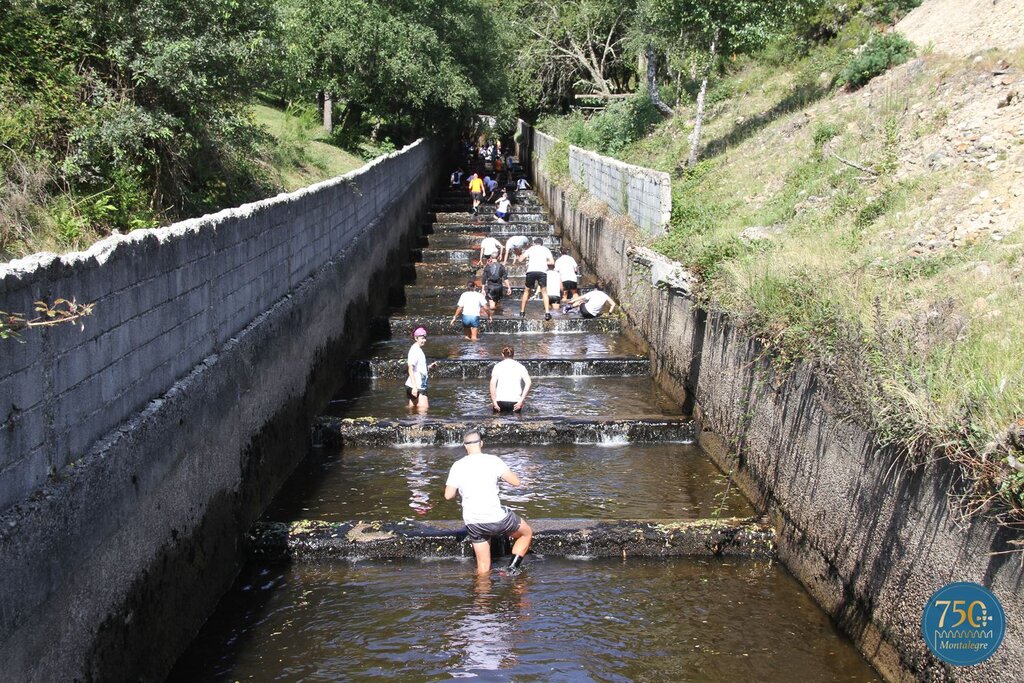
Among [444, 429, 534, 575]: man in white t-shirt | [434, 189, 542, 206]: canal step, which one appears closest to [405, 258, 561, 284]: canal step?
[434, 189, 542, 206]: canal step

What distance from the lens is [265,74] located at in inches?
695

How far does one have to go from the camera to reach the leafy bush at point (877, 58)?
2047cm

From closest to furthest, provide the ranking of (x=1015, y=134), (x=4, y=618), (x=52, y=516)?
1. (x=4, y=618)
2. (x=52, y=516)
3. (x=1015, y=134)

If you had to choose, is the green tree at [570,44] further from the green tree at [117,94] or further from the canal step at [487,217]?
the green tree at [117,94]

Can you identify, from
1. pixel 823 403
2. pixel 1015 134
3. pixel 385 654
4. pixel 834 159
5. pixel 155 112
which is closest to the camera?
pixel 385 654

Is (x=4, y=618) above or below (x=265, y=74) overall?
below

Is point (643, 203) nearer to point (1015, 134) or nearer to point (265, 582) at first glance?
point (1015, 134)

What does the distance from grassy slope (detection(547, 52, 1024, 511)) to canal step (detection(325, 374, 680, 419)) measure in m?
2.20

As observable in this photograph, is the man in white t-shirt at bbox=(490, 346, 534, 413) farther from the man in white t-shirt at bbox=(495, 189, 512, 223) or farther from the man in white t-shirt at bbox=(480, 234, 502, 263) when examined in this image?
the man in white t-shirt at bbox=(495, 189, 512, 223)

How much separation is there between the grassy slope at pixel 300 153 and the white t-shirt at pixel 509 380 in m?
10.4

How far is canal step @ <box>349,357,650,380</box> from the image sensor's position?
669 inches

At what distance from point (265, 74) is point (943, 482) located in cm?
1377

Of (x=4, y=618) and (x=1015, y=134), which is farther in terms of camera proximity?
(x=1015, y=134)

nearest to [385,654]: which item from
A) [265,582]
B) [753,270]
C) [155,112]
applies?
[265,582]
